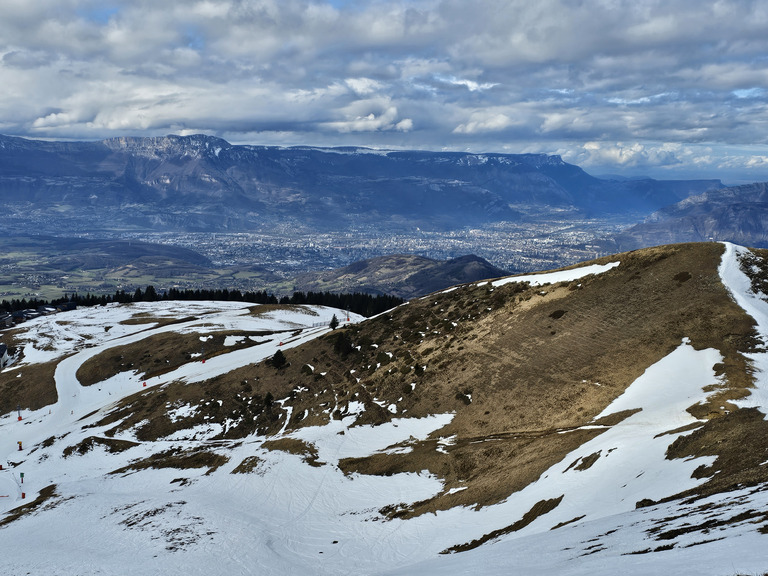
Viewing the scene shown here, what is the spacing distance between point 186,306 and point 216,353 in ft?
276

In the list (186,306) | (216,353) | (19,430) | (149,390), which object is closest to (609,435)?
(149,390)

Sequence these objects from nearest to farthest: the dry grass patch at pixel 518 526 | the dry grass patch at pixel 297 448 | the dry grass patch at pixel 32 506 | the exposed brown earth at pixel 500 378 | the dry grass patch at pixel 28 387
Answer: the dry grass patch at pixel 518 526 < the exposed brown earth at pixel 500 378 < the dry grass patch at pixel 32 506 < the dry grass patch at pixel 297 448 < the dry grass patch at pixel 28 387

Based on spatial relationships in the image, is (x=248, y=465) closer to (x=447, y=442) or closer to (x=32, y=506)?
(x=32, y=506)

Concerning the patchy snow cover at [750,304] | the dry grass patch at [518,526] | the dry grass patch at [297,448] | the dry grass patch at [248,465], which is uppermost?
the patchy snow cover at [750,304]

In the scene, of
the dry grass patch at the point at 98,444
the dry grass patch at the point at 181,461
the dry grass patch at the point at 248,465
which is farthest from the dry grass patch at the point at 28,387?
the dry grass patch at the point at 248,465

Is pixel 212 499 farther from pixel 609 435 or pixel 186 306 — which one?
pixel 186 306

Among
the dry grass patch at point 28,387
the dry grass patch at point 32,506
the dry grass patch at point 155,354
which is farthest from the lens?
the dry grass patch at point 155,354

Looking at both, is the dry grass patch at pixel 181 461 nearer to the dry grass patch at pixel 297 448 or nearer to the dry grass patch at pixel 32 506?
the dry grass patch at pixel 297 448

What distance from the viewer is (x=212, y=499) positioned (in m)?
54.0

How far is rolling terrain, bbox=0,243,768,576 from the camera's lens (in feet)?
106

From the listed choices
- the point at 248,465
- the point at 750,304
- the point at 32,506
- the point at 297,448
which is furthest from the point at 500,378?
the point at 32,506

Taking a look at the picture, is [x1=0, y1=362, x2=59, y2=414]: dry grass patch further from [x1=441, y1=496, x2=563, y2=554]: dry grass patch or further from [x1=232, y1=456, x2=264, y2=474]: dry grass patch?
[x1=441, y1=496, x2=563, y2=554]: dry grass patch

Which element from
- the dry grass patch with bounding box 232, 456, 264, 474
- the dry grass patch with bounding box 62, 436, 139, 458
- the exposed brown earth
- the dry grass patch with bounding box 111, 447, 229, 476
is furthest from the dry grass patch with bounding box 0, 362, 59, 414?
the dry grass patch with bounding box 232, 456, 264, 474

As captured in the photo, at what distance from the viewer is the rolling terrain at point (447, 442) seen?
32.3m
